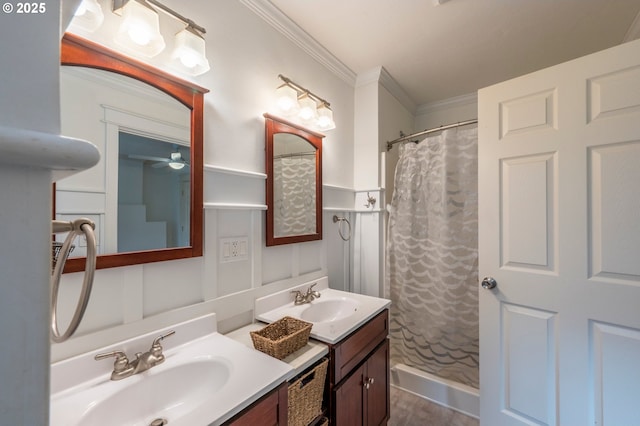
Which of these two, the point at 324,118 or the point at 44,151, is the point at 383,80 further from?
the point at 44,151

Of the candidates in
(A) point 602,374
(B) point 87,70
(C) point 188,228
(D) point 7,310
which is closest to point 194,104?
(B) point 87,70

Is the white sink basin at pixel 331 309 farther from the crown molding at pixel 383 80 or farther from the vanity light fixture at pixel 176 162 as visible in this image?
the crown molding at pixel 383 80

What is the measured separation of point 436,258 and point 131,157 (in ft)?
6.32

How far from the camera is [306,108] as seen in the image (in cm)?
166

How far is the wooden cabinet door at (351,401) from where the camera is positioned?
118 centimetres

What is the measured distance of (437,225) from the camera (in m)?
1.97

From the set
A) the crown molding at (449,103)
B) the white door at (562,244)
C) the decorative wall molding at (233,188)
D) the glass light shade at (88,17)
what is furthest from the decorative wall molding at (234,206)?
the crown molding at (449,103)

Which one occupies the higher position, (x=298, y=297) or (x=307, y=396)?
(x=298, y=297)

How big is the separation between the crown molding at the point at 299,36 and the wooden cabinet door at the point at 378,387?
6.28ft

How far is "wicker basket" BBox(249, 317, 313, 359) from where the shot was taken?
1.01m

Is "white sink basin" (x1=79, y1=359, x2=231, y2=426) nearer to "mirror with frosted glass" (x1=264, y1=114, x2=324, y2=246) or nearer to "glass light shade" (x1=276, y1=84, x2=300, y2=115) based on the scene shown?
"mirror with frosted glass" (x1=264, y1=114, x2=324, y2=246)

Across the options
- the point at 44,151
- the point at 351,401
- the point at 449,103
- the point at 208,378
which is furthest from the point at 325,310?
the point at 449,103

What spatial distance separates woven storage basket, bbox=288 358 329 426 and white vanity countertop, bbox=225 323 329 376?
35 mm

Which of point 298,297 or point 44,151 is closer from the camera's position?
point 44,151
